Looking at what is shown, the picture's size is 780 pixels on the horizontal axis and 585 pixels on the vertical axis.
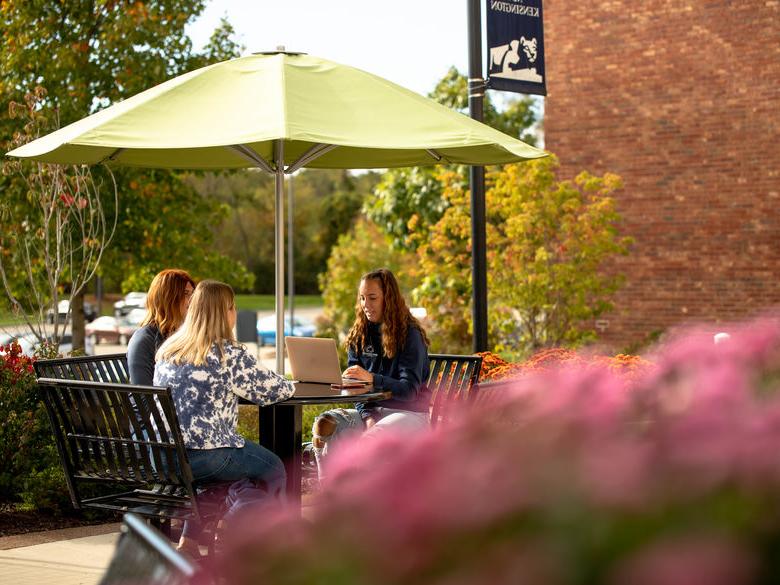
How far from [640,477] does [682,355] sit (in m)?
0.57

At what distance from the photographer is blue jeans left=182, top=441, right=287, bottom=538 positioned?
16.6ft

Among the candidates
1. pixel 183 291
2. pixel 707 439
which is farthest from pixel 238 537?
pixel 183 291

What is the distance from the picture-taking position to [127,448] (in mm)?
5207

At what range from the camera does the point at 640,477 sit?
1182 mm

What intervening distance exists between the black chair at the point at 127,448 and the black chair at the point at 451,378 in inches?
76.0

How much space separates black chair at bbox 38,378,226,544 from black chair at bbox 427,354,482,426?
1.93 m

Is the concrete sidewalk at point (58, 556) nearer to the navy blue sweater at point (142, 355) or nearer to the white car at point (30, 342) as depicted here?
the navy blue sweater at point (142, 355)

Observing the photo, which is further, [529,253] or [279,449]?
[529,253]

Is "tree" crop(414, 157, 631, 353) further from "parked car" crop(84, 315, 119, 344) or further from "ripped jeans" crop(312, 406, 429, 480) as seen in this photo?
"parked car" crop(84, 315, 119, 344)

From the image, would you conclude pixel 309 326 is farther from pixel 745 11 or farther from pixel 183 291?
pixel 183 291

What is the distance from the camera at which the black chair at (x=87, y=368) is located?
20.6 feet

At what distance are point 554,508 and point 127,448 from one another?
4.30 meters

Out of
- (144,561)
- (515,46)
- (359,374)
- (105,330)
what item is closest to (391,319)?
(359,374)

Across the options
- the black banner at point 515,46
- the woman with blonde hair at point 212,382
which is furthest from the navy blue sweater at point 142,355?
the black banner at point 515,46
